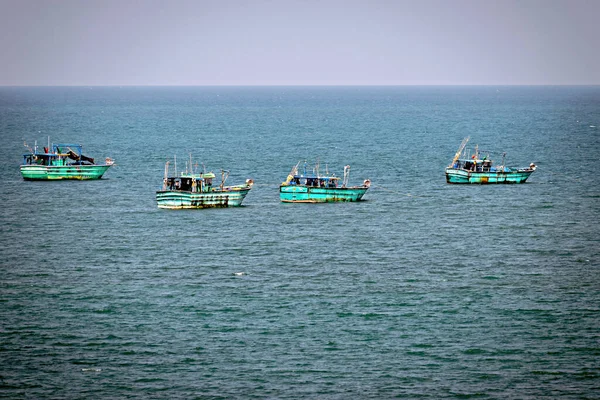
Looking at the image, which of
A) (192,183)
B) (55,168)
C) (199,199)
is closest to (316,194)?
(199,199)

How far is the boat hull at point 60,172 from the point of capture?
16150 centimetres

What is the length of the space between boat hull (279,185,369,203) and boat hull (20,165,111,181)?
4148 cm

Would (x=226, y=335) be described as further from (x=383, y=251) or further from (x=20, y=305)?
(x=383, y=251)

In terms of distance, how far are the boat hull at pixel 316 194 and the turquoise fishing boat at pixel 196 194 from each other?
6442 mm

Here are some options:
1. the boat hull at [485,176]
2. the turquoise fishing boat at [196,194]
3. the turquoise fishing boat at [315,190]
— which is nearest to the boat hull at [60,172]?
the turquoise fishing boat at [196,194]

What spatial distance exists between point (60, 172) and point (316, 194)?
50.5 meters

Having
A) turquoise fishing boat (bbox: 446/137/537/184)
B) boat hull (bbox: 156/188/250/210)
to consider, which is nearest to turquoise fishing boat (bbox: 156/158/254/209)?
boat hull (bbox: 156/188/250/210)

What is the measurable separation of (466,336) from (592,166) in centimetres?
11423

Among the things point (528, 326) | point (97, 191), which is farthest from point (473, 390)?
point (97, 191)

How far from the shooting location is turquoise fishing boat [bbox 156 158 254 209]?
437ft

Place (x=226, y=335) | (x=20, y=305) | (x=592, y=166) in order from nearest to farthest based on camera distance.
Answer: (x=226, y=335) < (x=20, y=305) < (x=592, y=166)

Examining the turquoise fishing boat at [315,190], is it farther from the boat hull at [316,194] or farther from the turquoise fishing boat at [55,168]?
the turquoise fishing boat at [55,168]

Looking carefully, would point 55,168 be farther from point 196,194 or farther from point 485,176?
point 485,176

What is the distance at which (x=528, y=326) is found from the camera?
82000 mm
